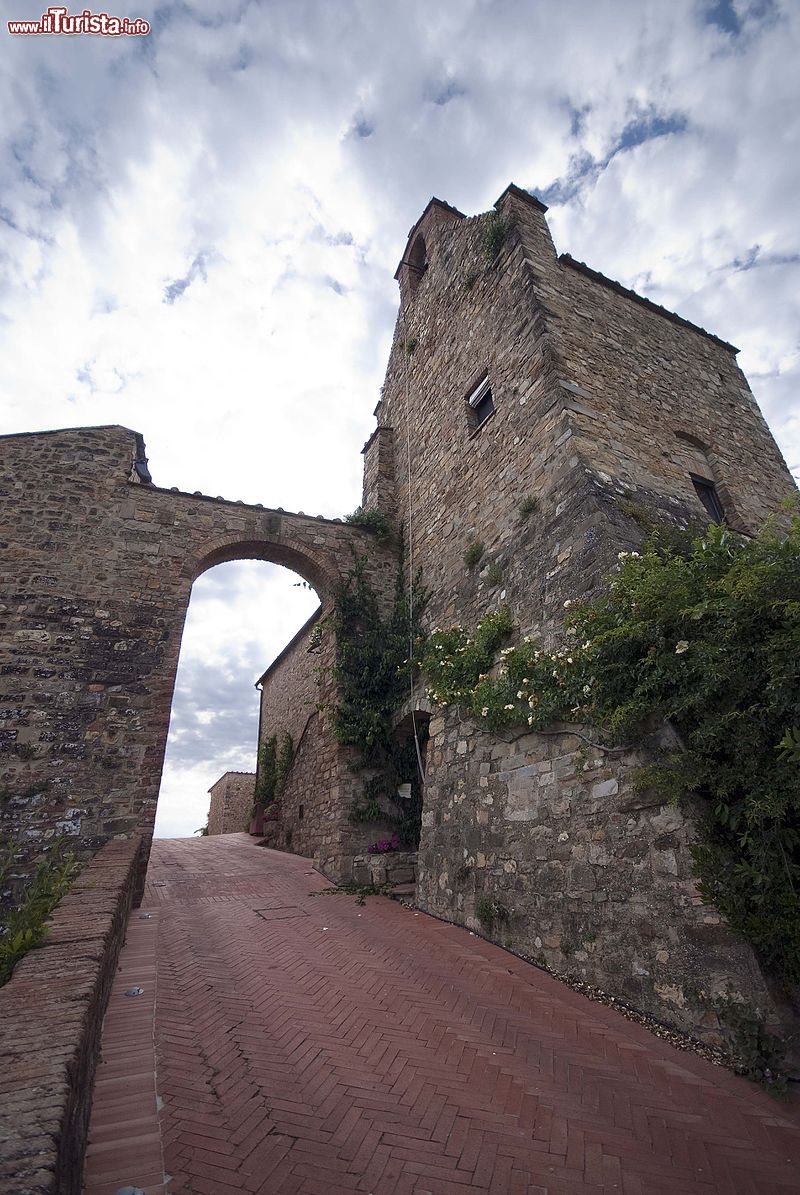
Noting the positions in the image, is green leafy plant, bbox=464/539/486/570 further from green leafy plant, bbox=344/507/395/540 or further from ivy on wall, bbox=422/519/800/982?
green leafy plant, bbox=344/507/395/540

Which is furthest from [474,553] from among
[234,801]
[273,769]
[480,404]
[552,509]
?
[234,801]

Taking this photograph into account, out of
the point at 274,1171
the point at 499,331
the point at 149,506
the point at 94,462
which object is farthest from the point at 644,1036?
the point at 94,462

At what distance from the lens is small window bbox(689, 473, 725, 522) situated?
24.7 ft

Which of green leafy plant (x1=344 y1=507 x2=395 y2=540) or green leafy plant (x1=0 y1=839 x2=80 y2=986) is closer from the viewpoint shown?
green leafy plant (x1=0 y1=839 x2=80 y2=986)

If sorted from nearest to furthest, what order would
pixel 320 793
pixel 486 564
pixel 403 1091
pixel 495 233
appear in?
pixel 403 1091, pixel 486 564, pixel 495 233, pixel 320 793

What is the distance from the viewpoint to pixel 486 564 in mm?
7285

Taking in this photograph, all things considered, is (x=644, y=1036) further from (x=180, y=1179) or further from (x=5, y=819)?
(x=5, y=819)

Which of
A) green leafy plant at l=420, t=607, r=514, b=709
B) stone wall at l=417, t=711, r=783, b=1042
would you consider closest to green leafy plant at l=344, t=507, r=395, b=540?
green leafy plant at l=420, t=607, r=514, b=709

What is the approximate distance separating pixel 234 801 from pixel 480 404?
15.2m

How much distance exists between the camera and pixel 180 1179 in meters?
2.04

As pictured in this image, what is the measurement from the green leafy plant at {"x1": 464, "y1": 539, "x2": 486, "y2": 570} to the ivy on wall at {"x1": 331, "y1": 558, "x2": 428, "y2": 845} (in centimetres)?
154

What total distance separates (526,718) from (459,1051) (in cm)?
272

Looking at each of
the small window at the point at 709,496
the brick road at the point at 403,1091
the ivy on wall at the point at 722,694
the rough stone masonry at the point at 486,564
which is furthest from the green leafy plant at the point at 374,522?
the brick road at the point at 403,1091

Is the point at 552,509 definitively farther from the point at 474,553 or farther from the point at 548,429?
the point at 474,553
